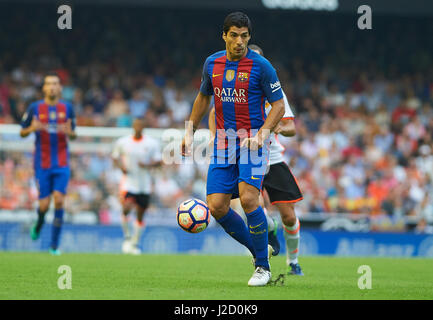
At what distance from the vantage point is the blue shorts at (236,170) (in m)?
7.10

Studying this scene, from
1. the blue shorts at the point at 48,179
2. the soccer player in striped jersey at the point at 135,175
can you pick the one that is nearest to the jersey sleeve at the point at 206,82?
the blue shorts at the point at 48,179

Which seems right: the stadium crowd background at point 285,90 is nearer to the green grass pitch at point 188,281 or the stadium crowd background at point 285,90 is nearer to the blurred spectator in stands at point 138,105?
the blurred spectator in stands at point 138,105

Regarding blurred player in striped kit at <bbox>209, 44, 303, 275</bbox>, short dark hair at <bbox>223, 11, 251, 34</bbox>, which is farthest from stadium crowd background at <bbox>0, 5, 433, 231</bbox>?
short dark hair at <bbox>223, 11, 251, 34</bbox>

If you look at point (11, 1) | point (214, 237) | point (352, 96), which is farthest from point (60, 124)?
point (352, 96)

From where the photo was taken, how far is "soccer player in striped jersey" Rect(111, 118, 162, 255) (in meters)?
14.9

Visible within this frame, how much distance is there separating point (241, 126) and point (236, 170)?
0.45 meters

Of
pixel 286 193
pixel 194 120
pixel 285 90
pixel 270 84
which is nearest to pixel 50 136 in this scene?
pixel 286 193

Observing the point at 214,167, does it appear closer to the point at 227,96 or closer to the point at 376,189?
the point at 227,96

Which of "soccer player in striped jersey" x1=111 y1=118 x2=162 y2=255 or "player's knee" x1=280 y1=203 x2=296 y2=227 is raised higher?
"soccer player in striped jersey" x1=111 y1=118 x2=162 y2=255

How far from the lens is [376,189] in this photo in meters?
19.5

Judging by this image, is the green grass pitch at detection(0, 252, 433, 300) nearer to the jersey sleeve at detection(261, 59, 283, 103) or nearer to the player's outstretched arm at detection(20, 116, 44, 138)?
the jersey sleeve at detection(261, 59, 283, 103)

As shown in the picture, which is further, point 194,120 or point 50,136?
point 50,136

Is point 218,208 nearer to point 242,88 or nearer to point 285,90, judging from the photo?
point 242,88

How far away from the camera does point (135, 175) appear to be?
15062mm
